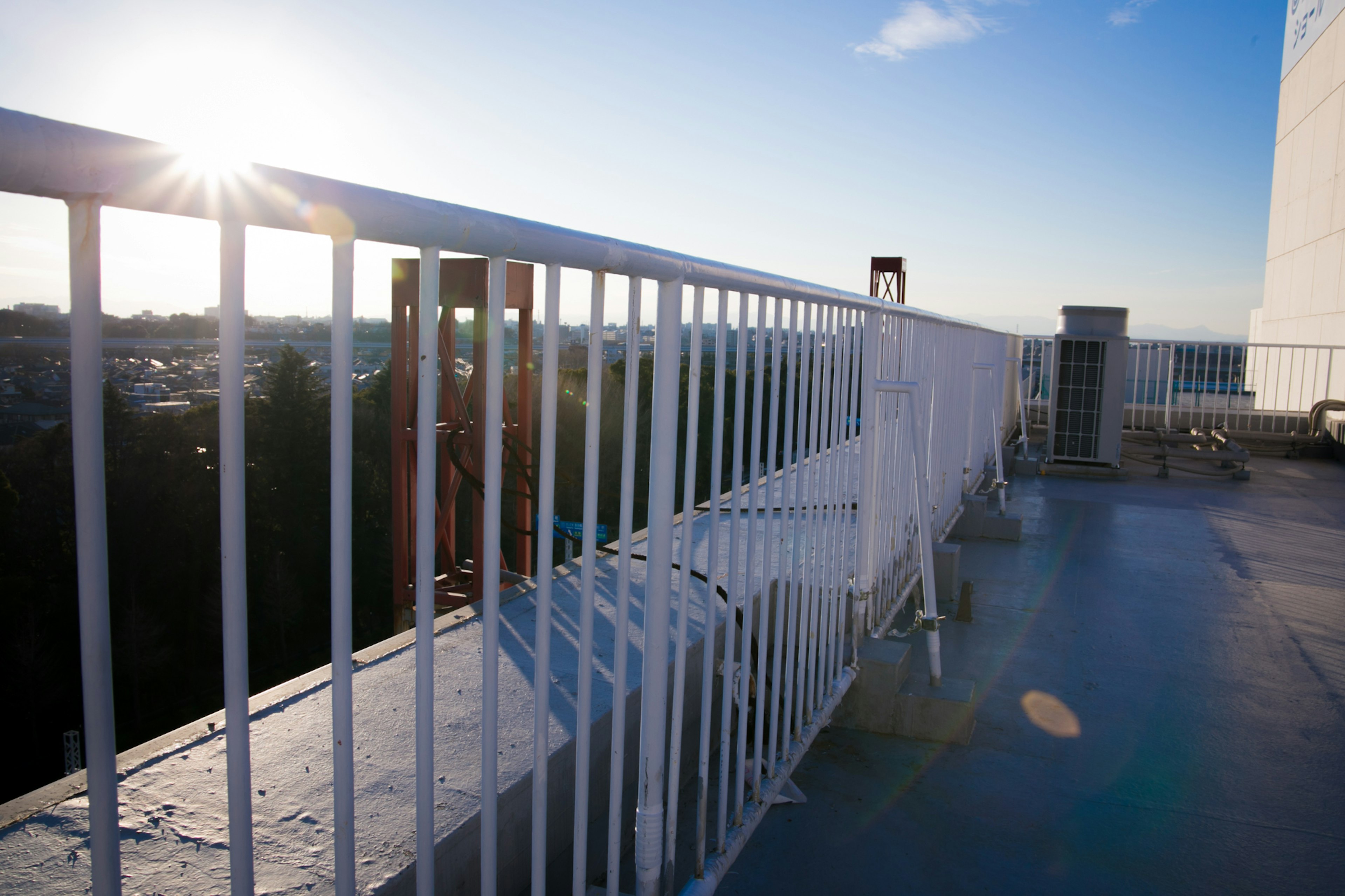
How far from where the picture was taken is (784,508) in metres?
2.25

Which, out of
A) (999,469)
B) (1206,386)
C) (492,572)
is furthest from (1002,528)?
(1206,386)

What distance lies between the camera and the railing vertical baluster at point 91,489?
684mm

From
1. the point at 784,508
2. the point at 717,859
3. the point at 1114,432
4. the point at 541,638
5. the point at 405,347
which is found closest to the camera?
the point at 541,638

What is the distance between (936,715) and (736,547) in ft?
5.63

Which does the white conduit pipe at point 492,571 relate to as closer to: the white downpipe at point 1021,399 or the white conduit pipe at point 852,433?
the white conduit pipe at point 852,433

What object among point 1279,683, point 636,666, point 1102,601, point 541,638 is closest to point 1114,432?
point 1102,601

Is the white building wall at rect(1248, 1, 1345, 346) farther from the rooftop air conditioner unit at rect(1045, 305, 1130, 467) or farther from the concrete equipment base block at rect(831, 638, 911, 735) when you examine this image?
the concrete equipment base block at rect(831, 638, 911, 735)

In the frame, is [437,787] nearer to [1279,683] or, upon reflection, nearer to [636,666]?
[636,666]

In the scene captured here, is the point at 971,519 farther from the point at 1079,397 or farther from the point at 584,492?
the point at 584,492

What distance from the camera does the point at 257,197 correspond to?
0.80 meters

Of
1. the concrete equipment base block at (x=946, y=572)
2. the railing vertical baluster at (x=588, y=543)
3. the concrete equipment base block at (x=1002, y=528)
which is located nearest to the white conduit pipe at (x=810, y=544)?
the railing vertical baluster at (x=588, y=543)

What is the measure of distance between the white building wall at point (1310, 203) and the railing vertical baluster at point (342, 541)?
62.1 feet

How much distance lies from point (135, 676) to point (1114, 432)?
2374 centimetres

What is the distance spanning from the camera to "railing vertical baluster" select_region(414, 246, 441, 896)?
979mm
